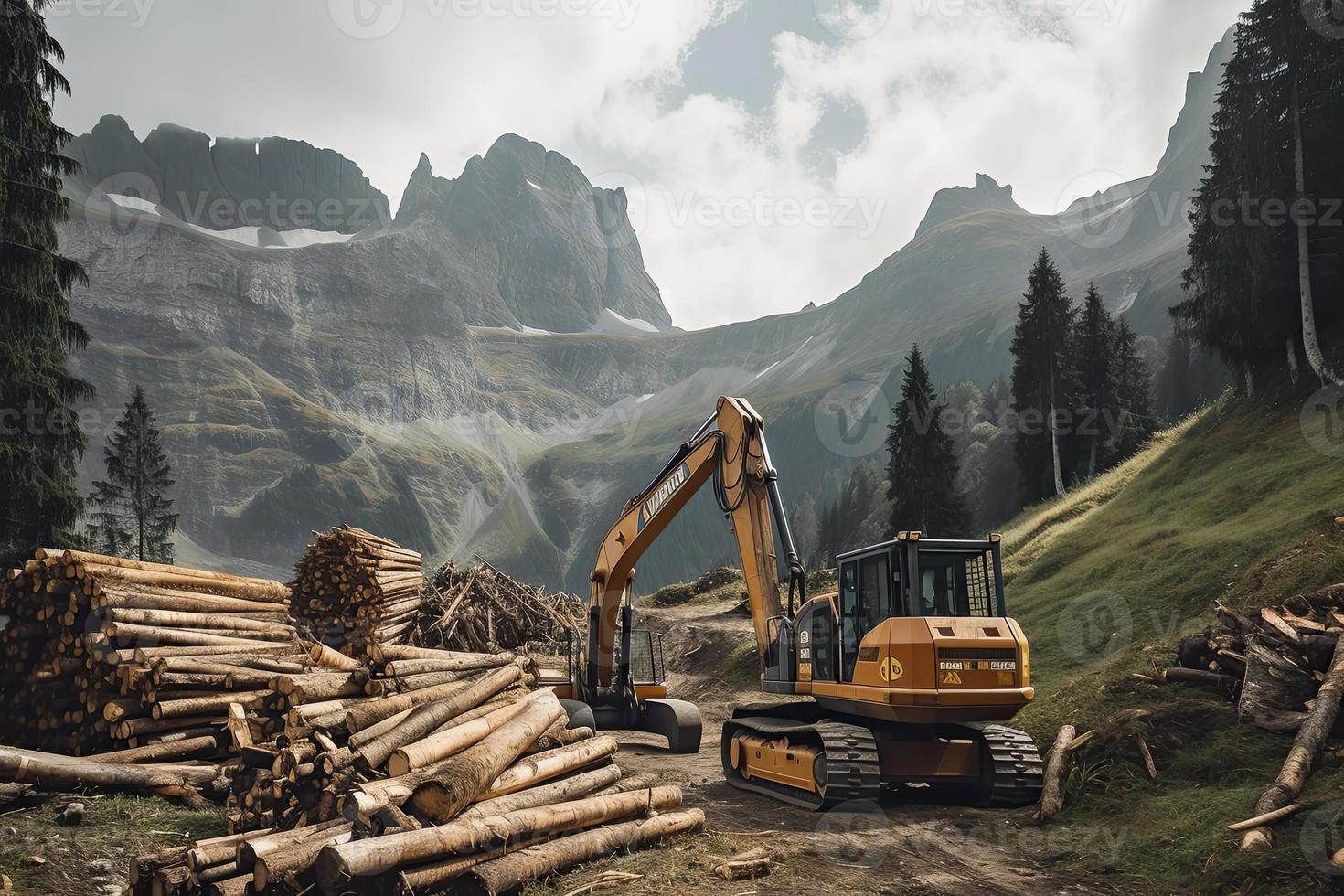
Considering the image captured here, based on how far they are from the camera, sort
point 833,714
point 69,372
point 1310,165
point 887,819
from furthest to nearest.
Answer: point 1310,165 → point 69,372 → point 833,714 → point 887,819

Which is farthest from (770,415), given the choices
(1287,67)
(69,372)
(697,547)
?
(69,372)

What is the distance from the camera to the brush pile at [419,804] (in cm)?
692

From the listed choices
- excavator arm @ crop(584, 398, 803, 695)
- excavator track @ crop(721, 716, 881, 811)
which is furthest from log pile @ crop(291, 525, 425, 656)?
excavator track @ crop(721, 716, 881, 811)

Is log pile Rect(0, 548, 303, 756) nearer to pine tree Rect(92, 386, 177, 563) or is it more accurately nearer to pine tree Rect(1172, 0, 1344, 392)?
pine tree Rect(1172, 0, 1344, 392)

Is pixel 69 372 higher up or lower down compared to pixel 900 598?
higher up

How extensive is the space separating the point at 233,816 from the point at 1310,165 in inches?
1385

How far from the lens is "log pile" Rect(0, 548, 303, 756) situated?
10711 millimetres

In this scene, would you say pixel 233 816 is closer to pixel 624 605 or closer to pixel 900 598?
pixel 900 598

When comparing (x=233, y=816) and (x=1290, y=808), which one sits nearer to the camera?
(x=1290, y=808)

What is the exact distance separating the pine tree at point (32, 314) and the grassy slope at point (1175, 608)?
20158 millimetres

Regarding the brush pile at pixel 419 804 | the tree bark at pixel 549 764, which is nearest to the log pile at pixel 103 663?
the brush pile at pixel 419 804

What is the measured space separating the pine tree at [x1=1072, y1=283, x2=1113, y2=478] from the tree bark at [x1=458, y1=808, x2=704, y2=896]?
4136 centimetres

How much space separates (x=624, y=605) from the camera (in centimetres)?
1709

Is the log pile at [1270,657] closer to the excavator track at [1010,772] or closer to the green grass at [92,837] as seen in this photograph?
the excavator track at [1010,772]
